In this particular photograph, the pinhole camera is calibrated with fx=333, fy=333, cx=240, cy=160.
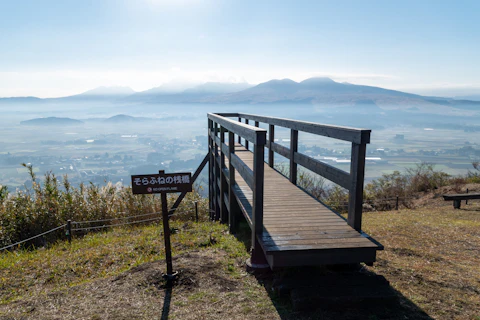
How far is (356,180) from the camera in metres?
3.74

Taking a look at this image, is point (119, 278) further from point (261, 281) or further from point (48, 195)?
point (48, 195)

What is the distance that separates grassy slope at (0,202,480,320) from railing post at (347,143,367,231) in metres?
0.88

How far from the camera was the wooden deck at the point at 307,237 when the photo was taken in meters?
3.48

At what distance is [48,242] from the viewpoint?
8859 mm

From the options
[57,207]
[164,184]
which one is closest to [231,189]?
[164,184]

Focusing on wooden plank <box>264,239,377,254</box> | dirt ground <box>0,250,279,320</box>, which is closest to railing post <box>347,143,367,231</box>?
wooden plank <box>264,239,377,254</box>

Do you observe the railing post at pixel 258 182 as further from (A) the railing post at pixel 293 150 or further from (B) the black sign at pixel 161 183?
(A) the railing post at pixel 293 150

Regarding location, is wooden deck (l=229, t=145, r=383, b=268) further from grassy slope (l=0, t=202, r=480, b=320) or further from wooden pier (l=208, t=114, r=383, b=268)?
grassy slope (l=0, t=202, r=480, b=320)

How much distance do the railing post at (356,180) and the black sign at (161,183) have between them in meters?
2.03

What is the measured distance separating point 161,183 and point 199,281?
135 cm

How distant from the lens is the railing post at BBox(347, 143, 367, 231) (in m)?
3.63

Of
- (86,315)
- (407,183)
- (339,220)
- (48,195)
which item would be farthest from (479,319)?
(407,183)

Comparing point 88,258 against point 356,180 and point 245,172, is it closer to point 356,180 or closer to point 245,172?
point 245,172

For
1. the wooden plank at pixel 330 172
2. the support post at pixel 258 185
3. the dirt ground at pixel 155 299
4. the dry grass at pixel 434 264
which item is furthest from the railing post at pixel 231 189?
the dry grass at pixel 434 264
